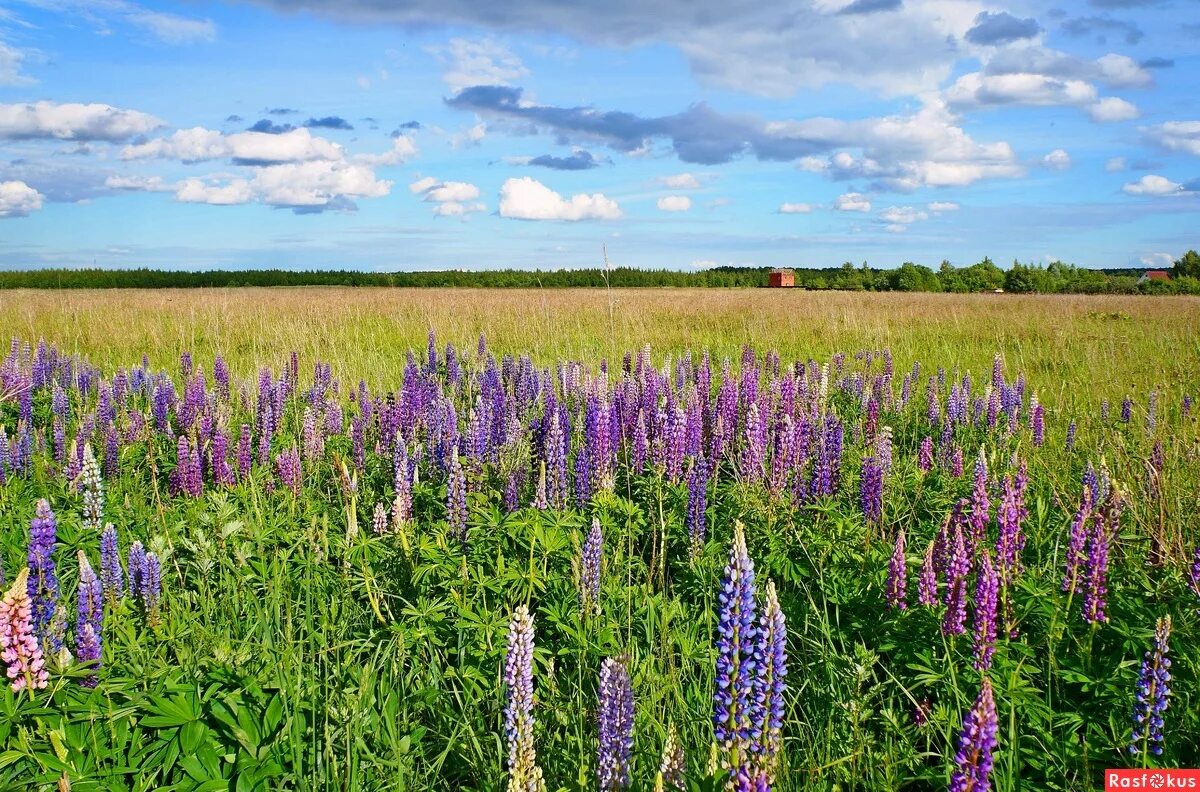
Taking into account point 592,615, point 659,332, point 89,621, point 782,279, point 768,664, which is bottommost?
point 592,615

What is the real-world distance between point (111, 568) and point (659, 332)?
12.3 meters

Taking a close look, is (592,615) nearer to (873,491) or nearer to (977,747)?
(977,747)

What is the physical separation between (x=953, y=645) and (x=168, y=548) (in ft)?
10.8

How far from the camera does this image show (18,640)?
2.19m

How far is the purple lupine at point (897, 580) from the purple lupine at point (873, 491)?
84cm

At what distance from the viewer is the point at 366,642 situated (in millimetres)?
2865

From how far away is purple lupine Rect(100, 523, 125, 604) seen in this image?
3.00 metres

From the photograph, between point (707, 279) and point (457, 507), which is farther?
point (707, 279)

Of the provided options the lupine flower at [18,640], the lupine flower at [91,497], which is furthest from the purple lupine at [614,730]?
the lupine flower at [91,497]

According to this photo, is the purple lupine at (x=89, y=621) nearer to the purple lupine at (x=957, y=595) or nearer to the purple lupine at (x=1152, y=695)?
the purple lupine at (x=957, y=595)

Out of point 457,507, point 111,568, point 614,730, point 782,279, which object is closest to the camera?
point 614,730

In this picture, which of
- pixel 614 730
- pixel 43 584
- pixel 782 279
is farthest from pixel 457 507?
pixel 782 279

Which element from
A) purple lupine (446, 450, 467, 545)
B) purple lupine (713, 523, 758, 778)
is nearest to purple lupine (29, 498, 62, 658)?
purple lupine (446, 450, 467, 545)

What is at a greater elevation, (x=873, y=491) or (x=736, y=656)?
(x=736, y=656)
